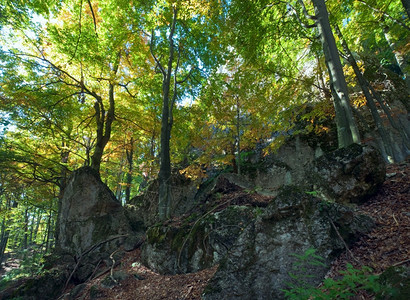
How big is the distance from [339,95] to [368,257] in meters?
4.04

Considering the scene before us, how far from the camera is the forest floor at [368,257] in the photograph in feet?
7.80

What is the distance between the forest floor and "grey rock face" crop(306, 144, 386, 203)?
234 millimetres

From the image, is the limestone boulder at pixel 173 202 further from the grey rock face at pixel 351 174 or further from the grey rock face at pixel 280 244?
the grey rock face at pixel 280 244

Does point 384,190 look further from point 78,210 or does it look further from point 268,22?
point 78,210

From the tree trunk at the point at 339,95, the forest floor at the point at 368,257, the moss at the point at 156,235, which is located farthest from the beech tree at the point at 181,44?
the tree trunk at the point at 339,95

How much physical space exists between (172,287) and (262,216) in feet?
8.25

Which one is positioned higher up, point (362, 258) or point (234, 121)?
point (234, 121)

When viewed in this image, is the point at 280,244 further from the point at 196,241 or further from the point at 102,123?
the point at 102,123

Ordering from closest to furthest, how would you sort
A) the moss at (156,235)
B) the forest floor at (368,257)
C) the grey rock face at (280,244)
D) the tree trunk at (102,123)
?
the forest floor at (368,257) → the grey rock face at (280,244) → the moss at (156,235) → the tree trunk at (102,123)

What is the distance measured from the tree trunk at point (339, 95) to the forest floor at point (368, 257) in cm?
120

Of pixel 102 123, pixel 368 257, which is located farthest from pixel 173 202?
pixel 368 257

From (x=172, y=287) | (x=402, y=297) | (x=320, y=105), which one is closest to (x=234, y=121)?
(x=320, y=105)

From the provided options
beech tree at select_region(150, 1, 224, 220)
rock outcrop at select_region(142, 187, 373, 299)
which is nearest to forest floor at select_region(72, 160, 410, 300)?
rock outcrop at select_region(142, 187, 373, 299)

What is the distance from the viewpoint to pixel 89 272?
261 inches
